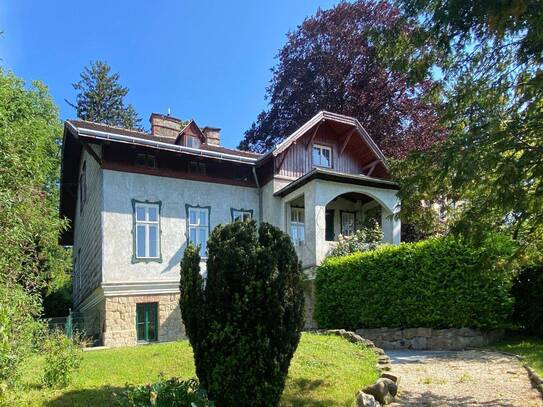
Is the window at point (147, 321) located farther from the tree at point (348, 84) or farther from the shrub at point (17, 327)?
the tree at point (348, 84)

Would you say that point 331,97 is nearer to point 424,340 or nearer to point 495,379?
point 424,340

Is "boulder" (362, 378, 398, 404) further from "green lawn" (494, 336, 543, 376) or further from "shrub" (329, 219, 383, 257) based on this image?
"shrub" (329, 219, 383, 257)

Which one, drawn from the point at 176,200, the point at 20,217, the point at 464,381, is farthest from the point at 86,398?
the point at 176,200

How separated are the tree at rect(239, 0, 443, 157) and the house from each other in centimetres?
502

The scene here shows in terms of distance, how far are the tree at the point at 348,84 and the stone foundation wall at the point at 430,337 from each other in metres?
12.3

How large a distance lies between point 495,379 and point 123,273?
11.8m

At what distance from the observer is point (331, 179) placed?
17.4 m

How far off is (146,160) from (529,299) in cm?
1273

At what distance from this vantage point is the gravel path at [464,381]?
714 centimetres

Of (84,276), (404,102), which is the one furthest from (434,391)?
(404,102)

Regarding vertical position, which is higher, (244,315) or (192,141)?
(192,141)

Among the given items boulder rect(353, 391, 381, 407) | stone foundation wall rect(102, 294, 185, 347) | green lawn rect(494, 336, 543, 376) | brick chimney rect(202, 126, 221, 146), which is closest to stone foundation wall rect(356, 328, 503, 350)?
green lawn rect(494, 336, 543, 376)

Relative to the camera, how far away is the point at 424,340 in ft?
39.9

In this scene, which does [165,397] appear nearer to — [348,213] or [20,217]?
[20,217]
